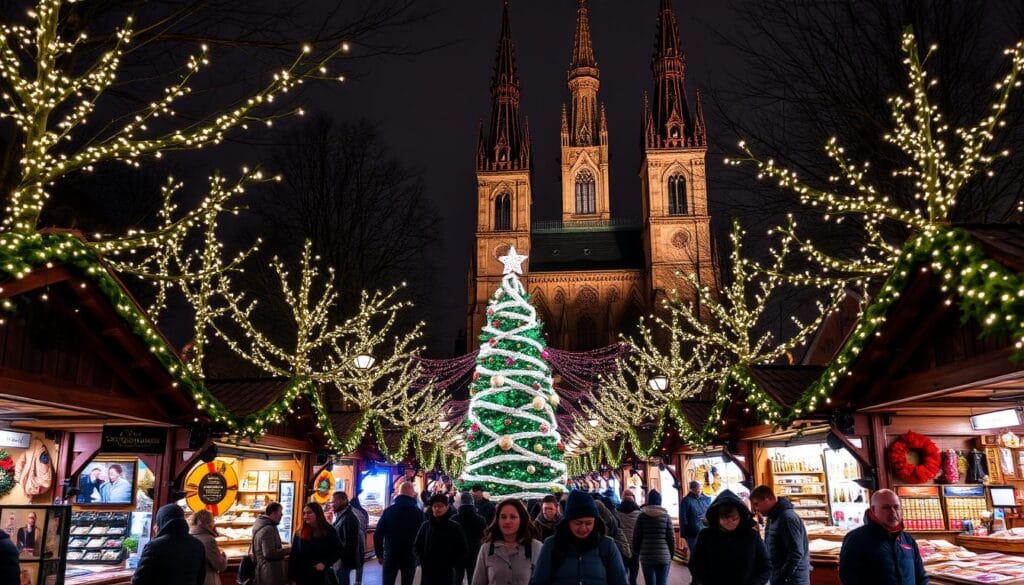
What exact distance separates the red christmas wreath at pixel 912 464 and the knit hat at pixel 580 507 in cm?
514

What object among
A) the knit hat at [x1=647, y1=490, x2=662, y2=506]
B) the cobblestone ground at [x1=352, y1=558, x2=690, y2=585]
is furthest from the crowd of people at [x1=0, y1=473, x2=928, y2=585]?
the cobblestone ground at [x1=352, y1=558, x2=690, y2=585]

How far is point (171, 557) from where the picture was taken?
4.96 meters

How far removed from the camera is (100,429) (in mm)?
7941

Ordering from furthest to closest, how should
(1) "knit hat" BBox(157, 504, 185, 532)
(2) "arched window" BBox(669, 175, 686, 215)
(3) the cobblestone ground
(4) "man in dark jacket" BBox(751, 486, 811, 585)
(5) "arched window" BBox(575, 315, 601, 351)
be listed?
(2) "arched window" BBox(669, 175, 686, 215)
(5) "arched window" BBox(575, 315, 601, 351)
(3) the cobblestone ground
(4) "man in dark jacket" BBox(751, 486, 811, 585)
(1) "knit hat" BBox(157, 504, 185, 532)

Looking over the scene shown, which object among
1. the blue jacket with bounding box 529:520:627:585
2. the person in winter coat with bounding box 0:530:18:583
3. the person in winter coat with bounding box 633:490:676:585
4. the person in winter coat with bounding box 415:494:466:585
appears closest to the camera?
the blue jacket with bounding box 529:520:627:585

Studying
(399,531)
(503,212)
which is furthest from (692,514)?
(503,212)

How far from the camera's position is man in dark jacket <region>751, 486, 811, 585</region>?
5957 millimetres

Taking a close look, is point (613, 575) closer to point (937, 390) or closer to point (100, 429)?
point (937, 390)

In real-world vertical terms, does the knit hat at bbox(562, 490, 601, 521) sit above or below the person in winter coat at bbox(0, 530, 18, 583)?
above

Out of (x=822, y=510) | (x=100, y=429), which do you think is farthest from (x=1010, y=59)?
(x=100, y=429)

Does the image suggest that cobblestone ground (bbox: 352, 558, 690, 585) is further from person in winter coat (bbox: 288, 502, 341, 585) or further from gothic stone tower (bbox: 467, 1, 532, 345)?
gothic stone tower (bbox: 467, 1, 532, 345)

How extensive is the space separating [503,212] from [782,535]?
62.5 metres

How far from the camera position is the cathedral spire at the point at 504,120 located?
6869 cm

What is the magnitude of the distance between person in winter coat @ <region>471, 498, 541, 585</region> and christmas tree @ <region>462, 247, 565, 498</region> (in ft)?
38.3
